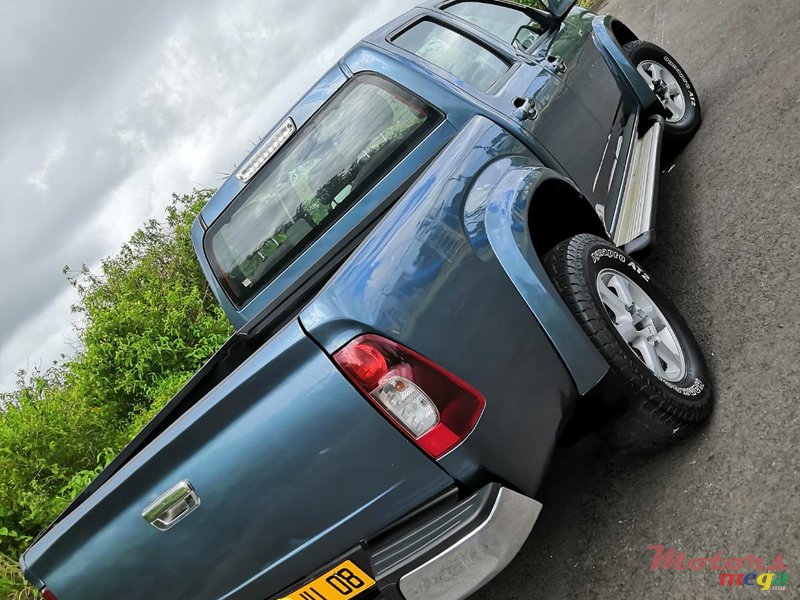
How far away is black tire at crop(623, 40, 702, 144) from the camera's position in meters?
4.87

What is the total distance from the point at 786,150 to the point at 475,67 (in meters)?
1.76

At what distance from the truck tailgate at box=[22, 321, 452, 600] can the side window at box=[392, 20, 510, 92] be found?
6.82ft

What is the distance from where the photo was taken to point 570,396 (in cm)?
234

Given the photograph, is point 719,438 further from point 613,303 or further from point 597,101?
point 597,101

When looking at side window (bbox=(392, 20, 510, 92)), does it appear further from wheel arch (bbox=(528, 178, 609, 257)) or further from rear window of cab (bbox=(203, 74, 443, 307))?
wheel arch (bbox=(528, 178, 609, 257))

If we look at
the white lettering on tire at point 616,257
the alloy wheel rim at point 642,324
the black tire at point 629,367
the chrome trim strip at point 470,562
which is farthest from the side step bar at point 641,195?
the chrome trim strip at point 470,562

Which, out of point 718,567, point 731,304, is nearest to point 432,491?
point 718,567

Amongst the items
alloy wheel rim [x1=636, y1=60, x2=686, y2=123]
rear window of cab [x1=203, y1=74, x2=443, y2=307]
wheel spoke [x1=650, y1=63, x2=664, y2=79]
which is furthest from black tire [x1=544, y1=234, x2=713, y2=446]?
wheel spoke [x1=650, y1=63, x2=664, y2=79]

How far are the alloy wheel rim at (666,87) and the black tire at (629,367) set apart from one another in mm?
2688

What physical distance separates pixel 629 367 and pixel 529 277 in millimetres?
471

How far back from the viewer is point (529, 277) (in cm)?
235

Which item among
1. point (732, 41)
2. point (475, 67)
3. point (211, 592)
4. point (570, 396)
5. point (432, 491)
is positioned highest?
point (475, 67)

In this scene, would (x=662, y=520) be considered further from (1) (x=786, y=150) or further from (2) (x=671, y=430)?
(1) (x=786, y=150)

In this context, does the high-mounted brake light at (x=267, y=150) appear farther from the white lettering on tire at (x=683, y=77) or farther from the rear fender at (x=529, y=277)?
the white lettering on tire at (x=683, y=77)
